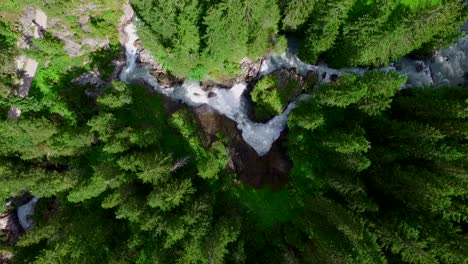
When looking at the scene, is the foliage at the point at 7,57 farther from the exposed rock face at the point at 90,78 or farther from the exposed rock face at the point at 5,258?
the exposed rock face at the point at 5,258

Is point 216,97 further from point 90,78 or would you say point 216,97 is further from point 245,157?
point 90,78

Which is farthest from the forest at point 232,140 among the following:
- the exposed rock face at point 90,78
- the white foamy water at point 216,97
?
the white foamy water at point 216,97

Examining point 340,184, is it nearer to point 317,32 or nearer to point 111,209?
point 317,32

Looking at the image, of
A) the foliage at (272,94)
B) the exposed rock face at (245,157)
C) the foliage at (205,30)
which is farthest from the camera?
the exposed rock face at (245,157)

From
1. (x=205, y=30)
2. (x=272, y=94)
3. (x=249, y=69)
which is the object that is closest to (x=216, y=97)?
(x=249, y=69)

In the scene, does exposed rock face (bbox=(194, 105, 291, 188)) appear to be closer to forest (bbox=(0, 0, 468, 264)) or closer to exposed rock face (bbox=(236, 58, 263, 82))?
forest (bbox=(0, 0, 468, 264))

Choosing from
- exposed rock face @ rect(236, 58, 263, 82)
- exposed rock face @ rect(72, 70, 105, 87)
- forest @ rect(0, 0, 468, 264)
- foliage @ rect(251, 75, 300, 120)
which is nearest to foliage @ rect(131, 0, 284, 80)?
forest @ rect(0, 0, 468, 264)
